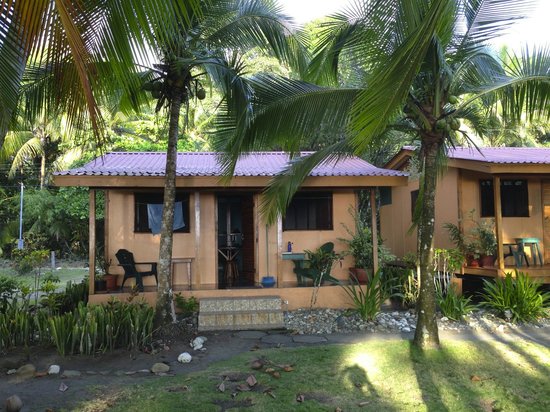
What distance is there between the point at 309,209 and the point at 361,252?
157cm

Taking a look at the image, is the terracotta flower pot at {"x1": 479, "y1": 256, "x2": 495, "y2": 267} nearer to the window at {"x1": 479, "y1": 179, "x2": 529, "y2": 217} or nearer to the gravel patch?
the window at {"x1": 479, "y1": 179, "x2": 529, "y2": 217}

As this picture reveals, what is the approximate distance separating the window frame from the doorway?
2.93 feet

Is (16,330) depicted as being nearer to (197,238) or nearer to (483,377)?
(197,238)

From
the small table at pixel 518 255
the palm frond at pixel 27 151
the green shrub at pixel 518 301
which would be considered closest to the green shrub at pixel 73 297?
the green shrub at pixel 518 301

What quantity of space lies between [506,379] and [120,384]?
4.44 m

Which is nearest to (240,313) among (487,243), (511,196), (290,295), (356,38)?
(290,295)

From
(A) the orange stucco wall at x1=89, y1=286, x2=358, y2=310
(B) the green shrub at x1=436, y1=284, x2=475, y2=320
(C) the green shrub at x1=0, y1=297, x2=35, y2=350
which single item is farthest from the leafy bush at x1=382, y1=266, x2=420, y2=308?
(C) the green shrub at x1=0, y1=297, x2=35, y2=350

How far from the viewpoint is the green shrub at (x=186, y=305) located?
8.70 m

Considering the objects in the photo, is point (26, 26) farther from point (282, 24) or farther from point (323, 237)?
point (323, 237)

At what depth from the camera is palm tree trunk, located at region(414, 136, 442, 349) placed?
621cm

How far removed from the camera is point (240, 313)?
8.20 metres

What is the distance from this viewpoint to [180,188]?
980 cm

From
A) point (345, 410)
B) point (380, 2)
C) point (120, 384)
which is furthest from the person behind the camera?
point (120, 384)

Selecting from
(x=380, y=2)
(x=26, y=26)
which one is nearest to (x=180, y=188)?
(x=380, y=2)
